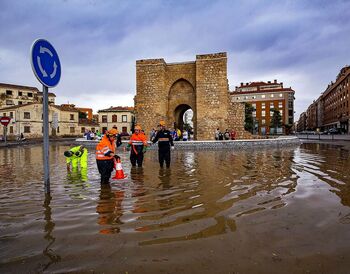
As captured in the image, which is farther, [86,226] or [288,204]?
[288,204]

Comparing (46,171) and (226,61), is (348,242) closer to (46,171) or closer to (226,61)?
(46,171)

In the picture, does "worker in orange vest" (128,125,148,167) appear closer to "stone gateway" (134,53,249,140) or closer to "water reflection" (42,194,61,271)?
"water reflection" (42,194,61,271)

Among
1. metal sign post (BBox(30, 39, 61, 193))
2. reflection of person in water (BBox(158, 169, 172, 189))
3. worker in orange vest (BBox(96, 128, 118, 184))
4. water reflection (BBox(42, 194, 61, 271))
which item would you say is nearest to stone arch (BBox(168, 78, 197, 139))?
reflection of person in water (BBox(158, 169, 172, 189))

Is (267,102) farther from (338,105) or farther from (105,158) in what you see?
(105,158)

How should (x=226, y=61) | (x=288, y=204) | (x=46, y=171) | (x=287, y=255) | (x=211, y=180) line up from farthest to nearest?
(x=226, y=61) → (x=211, y=180) → (x=46, y=171) → (x=288, y=204) → (x=287, y=255)

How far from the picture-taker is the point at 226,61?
2280cm

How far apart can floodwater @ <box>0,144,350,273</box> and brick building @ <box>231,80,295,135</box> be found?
71313 millimetres

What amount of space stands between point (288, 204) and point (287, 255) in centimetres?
168

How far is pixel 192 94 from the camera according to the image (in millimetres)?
24562

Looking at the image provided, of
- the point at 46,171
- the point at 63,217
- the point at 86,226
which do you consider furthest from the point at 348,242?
the point at 46,171

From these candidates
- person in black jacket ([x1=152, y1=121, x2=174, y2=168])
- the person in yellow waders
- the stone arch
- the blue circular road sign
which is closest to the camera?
the blue circular road sign

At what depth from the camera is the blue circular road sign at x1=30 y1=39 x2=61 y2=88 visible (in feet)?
13.4

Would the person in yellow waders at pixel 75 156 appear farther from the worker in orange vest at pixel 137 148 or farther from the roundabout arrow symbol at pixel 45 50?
the roundabout arrow symbol at pixel 45 50

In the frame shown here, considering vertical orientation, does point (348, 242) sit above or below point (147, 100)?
below
